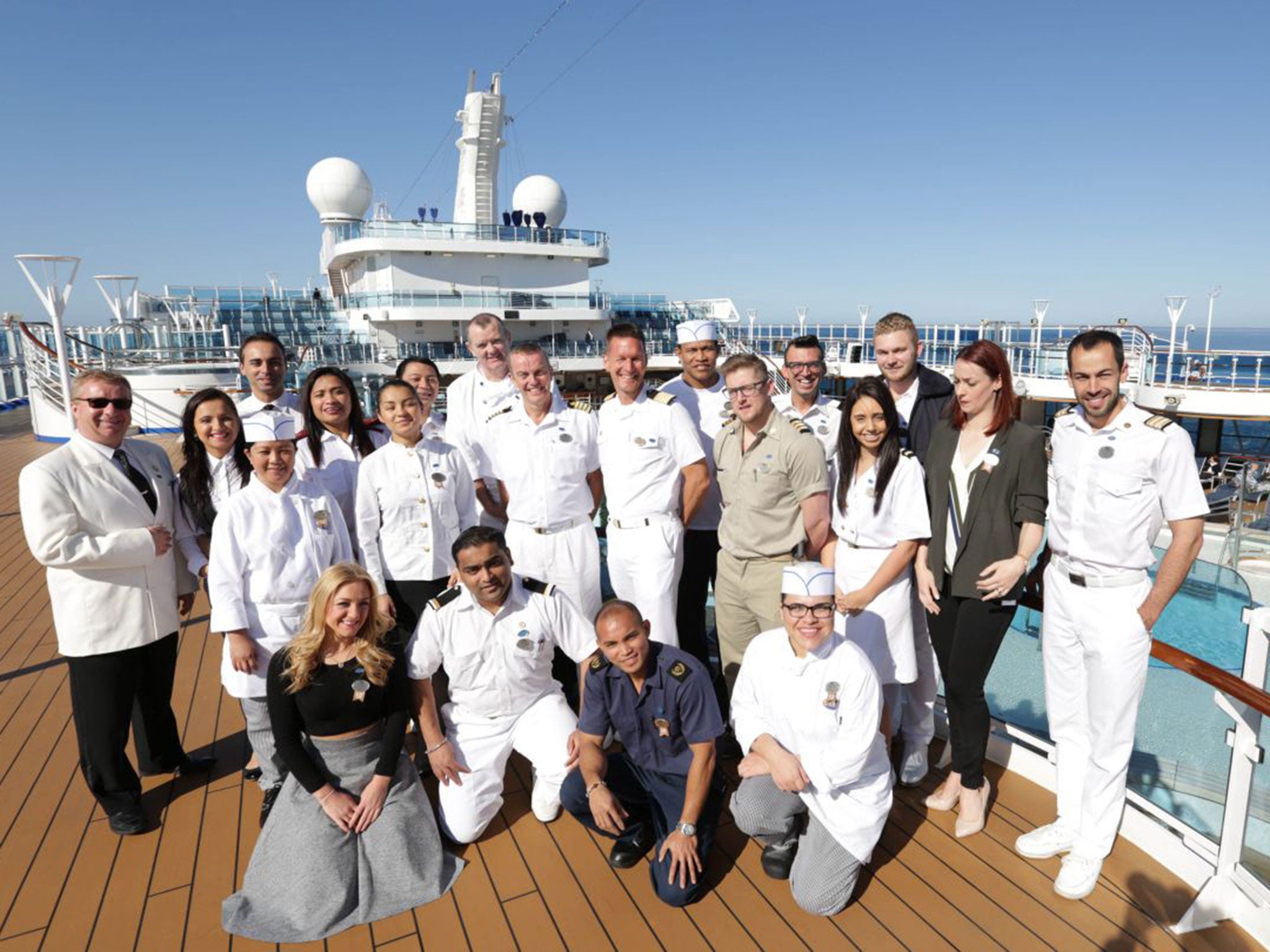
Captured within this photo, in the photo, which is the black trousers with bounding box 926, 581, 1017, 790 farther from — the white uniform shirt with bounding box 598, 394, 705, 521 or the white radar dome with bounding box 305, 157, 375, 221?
the white radar dome with bounding box 305, 157, 375, 221

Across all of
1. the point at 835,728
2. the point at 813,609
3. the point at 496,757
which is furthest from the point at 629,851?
the point at 813,609

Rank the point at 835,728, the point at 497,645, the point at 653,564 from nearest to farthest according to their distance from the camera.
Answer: the point at 835,728
the point at 497,645
the point at 653,564

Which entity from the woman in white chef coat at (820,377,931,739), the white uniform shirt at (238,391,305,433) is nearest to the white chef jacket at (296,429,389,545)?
the white uniform shirt at (238,391,305,433)

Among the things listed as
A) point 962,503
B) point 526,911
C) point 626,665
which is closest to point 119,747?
point 526,911

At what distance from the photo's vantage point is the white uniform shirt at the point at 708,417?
3996 millimetres

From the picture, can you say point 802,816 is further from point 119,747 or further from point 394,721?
point 119,747

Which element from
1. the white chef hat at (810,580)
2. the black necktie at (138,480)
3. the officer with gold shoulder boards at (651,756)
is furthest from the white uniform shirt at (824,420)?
the black necktie at (138,480)

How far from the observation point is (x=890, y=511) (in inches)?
121

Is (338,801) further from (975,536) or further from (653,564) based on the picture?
(975,536)

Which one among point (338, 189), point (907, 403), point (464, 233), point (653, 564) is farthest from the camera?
point (338, 189)

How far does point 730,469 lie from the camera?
11.2ft

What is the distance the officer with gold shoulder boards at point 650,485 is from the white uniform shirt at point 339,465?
1.38 m

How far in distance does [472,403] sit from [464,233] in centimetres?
2136

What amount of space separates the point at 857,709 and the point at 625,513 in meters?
1.56
